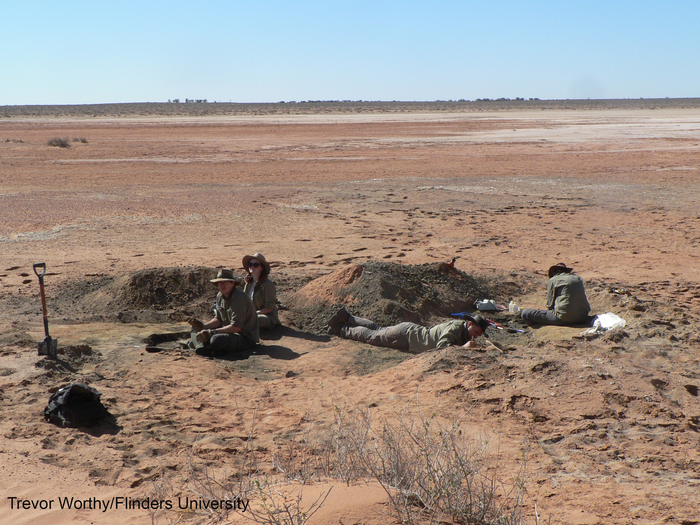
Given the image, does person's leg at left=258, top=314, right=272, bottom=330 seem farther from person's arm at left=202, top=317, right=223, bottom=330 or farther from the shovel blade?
the shovel blade

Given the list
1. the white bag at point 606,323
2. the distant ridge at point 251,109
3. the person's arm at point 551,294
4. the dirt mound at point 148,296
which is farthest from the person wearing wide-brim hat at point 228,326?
the distant ridge at point 251,109

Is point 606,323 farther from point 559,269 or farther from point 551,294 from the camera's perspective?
point 559,269

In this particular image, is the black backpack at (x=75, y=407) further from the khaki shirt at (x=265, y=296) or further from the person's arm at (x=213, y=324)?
the khaki shirt at (x=265, y=296)

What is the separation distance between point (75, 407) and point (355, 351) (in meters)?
3.25

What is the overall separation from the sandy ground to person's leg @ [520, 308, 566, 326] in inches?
8.6

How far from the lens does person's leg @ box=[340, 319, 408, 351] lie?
7.23 metres

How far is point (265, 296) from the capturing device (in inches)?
302

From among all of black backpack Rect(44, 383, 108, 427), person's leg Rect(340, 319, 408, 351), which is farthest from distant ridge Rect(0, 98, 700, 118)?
black backpack Rect(44, 383, 108, 427)

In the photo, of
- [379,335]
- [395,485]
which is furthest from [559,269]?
[395,485]

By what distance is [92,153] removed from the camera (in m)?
26.7

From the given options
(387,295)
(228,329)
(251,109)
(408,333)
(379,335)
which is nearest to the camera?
(228,329)

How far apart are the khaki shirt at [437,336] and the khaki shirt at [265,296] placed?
1.77 metres

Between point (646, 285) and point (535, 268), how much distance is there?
1.76 meters

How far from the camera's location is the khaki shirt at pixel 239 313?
6.85 m
